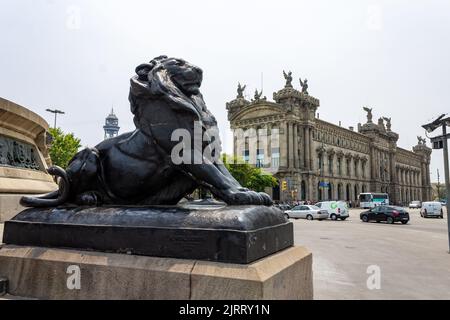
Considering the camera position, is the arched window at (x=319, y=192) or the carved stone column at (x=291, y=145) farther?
the arched window at (x=319, y=192)

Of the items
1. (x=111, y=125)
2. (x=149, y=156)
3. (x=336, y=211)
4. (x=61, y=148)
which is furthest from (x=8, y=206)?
(x=111, y=125)

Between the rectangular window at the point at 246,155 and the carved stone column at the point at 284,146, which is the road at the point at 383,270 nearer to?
the carved stone column at the point at 284,146

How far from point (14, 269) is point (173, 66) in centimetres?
228

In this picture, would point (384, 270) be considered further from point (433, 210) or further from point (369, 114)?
point (369, 114)

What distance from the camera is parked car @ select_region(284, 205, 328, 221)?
93.2 feet

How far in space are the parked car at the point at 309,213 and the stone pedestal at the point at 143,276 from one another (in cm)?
2600

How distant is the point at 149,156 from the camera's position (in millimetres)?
3357

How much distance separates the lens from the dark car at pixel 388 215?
23.7 metres

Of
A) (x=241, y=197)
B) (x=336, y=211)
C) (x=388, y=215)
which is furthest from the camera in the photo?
(x=336, y=211)

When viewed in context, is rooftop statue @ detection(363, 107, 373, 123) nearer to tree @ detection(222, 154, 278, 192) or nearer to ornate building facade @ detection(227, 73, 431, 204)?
ornate building facade @ detection(227, 73, 431, 204)

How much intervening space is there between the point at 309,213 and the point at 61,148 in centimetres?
2977

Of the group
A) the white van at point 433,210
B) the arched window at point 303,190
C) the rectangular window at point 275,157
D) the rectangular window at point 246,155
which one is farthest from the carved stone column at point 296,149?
the white van at point 433,210
